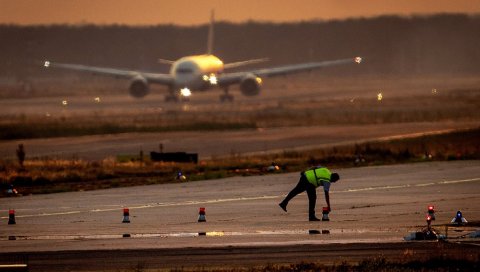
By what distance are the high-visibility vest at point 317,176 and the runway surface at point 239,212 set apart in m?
1.02

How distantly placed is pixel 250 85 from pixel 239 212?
224ft

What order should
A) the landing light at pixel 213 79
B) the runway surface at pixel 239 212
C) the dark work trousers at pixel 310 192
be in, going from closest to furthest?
the runway surface at pixel 239 212, the dark work trousers at pixel 310 192, the landing light at pixel 213 79

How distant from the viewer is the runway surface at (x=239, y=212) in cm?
2673

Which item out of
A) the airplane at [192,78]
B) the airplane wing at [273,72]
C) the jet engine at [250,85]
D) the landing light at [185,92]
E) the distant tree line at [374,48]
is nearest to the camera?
the airplane at [192,78]

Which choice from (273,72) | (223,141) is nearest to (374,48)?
(273,72)

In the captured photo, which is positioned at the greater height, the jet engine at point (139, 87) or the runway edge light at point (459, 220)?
the jet engine at point (139, 87)

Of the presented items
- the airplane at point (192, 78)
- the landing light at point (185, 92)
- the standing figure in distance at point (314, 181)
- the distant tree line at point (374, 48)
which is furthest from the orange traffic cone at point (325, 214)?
the distant tree line at point (374, 48)

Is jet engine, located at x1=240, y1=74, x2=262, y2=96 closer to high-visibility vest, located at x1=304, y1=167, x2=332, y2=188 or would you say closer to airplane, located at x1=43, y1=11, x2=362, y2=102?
airplane, located at x1=43, y1=11, x2=362, y2=102

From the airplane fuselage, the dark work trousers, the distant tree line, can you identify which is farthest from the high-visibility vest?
the distant tree line

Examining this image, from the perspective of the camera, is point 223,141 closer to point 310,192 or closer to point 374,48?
point 310,192

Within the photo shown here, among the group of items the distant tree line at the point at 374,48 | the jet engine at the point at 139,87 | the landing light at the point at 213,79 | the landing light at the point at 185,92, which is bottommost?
the landing light at the point at 185,92

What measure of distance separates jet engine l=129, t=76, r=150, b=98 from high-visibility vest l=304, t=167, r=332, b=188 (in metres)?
70.0

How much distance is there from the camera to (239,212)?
33625 mm

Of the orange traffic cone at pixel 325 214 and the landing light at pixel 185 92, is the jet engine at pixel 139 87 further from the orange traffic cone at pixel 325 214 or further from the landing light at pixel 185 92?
the orange traffic cone at pixel 325 214
